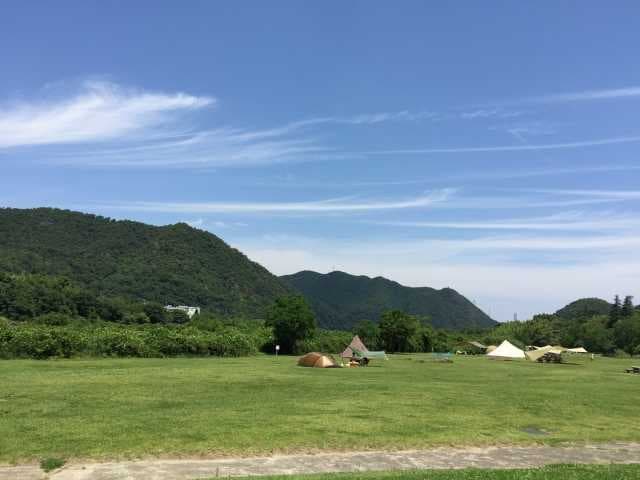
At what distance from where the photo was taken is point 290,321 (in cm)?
6462

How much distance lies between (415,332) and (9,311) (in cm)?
5948

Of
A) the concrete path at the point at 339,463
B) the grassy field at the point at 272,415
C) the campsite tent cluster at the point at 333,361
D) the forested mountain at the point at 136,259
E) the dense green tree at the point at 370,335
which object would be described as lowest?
the concrete path at the point at 339,463

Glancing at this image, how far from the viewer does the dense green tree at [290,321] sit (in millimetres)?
64838

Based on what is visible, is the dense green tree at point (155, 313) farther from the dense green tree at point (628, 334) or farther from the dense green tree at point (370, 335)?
the dense green tree at point (628, 334)

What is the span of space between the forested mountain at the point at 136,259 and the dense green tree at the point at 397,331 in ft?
204

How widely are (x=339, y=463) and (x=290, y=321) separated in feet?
169

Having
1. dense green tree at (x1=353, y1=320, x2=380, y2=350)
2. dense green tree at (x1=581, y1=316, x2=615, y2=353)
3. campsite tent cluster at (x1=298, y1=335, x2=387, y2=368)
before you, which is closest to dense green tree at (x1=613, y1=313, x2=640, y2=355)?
dense green tree at (x1=581, y1=316, x2=615, y2=353)

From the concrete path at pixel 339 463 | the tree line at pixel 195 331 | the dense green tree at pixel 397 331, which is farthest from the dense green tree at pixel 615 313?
the concrete path at pixel 339 463

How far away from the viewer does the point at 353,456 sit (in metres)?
13.9

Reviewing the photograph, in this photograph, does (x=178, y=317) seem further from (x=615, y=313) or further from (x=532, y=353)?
(x=615, y=313)

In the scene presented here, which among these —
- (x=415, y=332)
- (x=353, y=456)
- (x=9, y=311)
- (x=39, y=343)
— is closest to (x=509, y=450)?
(x=353, y=456)

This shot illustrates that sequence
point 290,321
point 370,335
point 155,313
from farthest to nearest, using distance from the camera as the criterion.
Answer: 1. point 155,313
2. point 370,335
3. point 290,321

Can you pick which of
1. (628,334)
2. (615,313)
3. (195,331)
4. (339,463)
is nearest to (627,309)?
(615,313)

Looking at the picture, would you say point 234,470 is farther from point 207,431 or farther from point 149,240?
point 149,240
